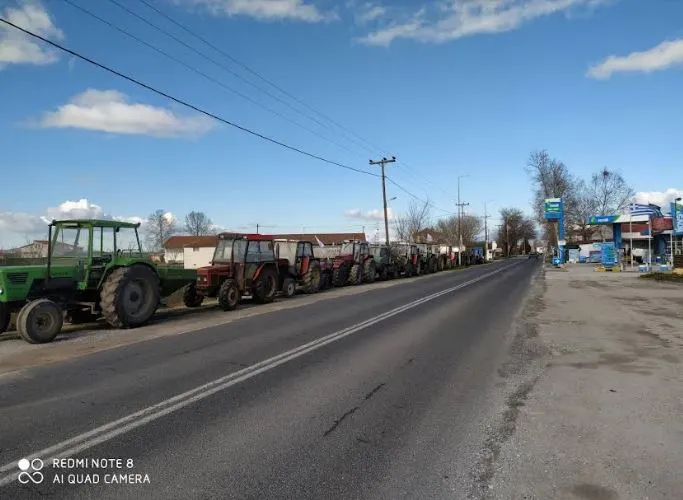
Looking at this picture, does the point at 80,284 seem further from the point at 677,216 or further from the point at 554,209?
the point at 554,209

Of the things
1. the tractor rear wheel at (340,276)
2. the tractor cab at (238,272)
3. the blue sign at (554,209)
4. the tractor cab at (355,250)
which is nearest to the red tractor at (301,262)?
the tractor cab at (238,272)

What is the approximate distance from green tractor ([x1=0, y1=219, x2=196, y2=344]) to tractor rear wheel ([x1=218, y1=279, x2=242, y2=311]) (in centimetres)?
282

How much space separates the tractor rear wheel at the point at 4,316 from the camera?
11141 millimetres

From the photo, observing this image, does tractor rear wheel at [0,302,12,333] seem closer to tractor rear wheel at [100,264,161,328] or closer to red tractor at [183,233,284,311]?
tractor rear wheel at [100,264,161,328]

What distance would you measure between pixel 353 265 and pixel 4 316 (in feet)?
64.1

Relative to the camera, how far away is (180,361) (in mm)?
8602

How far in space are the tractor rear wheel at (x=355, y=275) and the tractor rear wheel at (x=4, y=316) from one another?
18.9 metres

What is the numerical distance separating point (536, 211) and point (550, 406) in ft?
261

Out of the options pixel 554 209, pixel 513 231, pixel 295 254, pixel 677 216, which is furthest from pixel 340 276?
pixel 513 231

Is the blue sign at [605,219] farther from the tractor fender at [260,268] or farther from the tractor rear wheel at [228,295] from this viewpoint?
the tractor rear wheel at [228,295]

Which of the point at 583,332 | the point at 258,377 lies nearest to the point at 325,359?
the point at 258,377

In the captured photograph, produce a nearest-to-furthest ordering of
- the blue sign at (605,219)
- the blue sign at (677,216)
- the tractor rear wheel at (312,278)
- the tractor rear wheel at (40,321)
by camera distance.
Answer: the tractor rear wheel at (40,321) < the tractor rear wheel at (312,278) < the blue sign at (677,216) < the blue sign at (605,219)

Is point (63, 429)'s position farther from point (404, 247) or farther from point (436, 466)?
point (404, 247)

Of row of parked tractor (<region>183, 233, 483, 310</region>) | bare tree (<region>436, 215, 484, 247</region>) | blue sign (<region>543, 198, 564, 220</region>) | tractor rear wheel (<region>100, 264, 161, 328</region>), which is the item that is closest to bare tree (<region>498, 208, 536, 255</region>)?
bare tree (<region>436, 215, 484, 247</region>)
